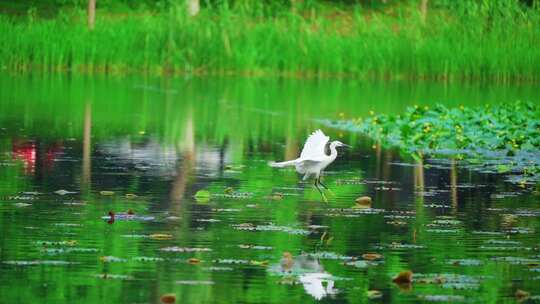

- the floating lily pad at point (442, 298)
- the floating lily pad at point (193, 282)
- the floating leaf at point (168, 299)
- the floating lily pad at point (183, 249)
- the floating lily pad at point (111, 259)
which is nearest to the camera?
the floating leaf at point (168, 299)

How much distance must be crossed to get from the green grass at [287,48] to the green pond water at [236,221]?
1515 cm

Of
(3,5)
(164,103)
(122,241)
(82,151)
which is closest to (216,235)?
(122,241)

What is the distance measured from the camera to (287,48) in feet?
141

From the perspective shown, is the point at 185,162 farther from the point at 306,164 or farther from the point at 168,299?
the point at 168,299

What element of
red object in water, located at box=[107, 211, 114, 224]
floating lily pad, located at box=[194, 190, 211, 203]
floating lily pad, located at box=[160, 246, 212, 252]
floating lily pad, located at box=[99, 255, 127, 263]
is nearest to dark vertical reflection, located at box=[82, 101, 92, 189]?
floating lily pad, located at box=[194, 190, 211, 203]

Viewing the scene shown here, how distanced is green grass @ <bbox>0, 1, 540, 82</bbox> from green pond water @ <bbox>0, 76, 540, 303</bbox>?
15.1 metres

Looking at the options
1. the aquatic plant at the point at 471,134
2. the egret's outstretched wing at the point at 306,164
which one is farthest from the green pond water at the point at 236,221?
the aquatic plant at the point at 471,134

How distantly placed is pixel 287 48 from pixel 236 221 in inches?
1171

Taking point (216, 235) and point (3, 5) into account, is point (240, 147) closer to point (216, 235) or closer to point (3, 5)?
point (216, 235)

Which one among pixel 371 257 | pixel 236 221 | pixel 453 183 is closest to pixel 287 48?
pixel 453 183

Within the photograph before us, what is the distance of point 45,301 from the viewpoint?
375 inches

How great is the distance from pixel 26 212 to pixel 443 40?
29578 mm

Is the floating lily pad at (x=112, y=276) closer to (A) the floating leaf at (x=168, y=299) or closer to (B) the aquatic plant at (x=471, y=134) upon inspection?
(A) the floating leaf at (x=168, y=299)

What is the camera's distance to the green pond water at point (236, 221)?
1020cm
